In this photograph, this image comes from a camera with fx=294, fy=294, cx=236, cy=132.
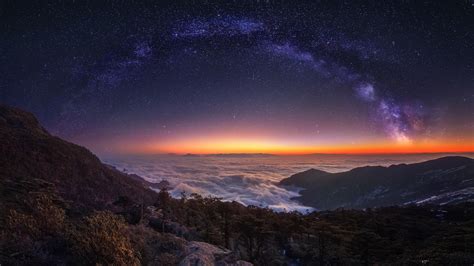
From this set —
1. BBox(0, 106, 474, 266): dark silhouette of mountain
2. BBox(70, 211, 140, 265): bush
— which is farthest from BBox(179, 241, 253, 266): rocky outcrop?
BBox(70, 211, 140, 265): bush

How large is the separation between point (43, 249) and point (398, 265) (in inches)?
1088

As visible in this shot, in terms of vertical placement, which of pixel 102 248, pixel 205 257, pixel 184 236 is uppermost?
pixel 102 248

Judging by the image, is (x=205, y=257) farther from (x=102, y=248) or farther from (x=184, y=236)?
(x=184, y=236)

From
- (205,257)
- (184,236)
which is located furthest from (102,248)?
(184,236)

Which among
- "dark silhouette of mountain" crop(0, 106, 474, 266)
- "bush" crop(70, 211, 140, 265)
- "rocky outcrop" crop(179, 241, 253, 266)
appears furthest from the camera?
"rocky outcrop" crop(179, 241, 253, 266)

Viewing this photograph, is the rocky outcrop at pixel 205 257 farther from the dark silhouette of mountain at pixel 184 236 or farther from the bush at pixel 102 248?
the bush at pixel 102 248

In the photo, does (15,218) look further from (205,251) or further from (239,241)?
(239,241)

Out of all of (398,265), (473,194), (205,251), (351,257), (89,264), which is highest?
(89,264)

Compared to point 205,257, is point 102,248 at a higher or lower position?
higher

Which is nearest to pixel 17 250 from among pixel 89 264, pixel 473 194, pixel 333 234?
pixel 89 264

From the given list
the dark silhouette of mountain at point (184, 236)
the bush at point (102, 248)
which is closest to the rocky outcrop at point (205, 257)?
the dark silhouette of mountain at point (184, 236)

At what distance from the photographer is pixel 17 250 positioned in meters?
8.03

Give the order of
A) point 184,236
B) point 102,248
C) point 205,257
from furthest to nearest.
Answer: point 184,236
point 205,257
point 102,248

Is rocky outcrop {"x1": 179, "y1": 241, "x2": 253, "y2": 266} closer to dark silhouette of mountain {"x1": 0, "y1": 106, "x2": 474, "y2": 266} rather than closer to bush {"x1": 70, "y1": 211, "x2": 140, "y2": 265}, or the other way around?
dark silhouette of mountain {"x1": 0, "y1": 106, "x2": 474, "y2": 266}
